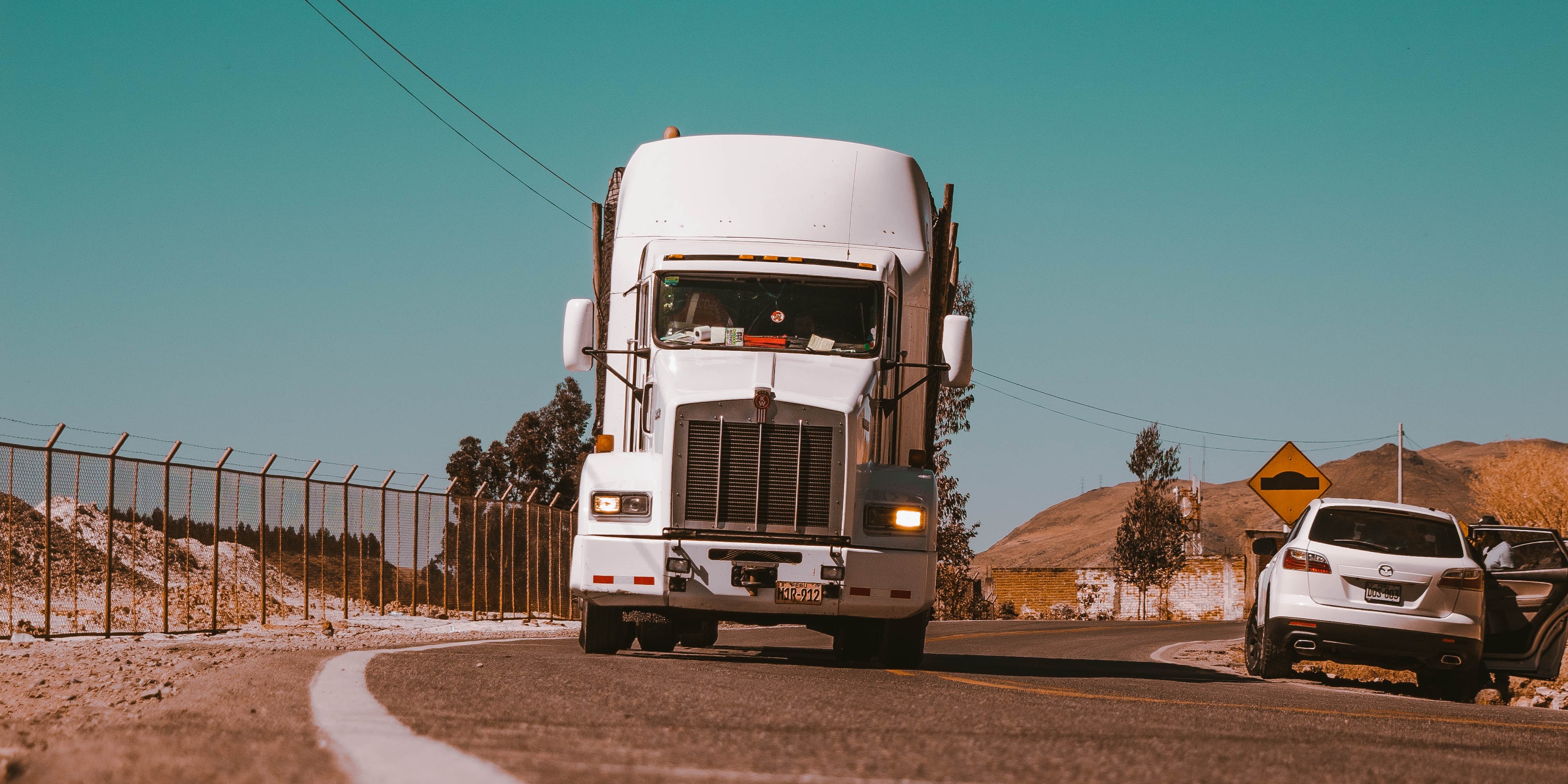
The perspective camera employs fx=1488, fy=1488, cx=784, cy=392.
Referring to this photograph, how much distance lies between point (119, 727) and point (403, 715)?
105 centimetres

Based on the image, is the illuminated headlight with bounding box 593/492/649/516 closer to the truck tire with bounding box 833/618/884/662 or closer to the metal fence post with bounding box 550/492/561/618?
the truck tire with bounding box 833/618/884/662

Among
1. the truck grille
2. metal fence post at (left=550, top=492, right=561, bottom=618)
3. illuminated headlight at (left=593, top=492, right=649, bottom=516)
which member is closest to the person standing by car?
the truck grille

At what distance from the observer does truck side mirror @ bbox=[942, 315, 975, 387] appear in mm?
11977

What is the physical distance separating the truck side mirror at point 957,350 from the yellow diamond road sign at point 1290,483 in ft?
20.8

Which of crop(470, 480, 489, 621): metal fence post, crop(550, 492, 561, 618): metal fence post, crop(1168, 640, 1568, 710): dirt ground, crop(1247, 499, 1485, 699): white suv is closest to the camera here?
crop(1247, 499, 1485, 699): white suv

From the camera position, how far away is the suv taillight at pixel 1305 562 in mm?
12383

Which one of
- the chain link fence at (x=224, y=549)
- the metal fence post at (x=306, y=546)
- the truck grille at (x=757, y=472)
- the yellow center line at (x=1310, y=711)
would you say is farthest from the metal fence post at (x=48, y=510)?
the yellow center line at (x=1310, y=711)

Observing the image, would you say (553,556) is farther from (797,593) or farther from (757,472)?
(797,593)

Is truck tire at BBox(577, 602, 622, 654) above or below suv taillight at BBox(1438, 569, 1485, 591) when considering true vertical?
below

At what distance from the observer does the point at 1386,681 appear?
50.3 ft

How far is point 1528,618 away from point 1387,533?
144 cm

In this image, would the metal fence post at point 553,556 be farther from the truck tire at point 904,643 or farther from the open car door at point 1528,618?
the open car door at point 1528,618

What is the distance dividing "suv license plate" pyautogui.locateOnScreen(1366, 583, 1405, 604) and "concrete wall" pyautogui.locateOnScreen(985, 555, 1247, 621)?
4787 cm

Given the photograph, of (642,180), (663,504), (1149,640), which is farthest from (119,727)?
(1149,640)
